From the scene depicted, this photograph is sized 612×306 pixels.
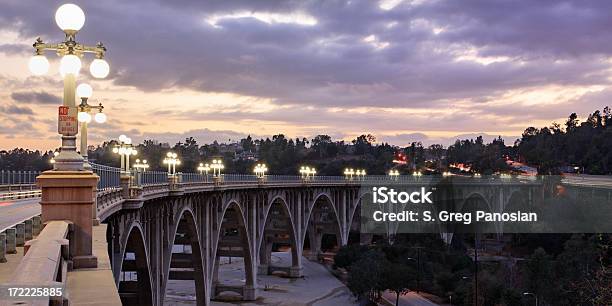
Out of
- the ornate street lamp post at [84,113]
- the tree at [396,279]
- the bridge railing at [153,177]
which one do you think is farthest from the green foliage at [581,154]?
the ornate street lamp post at [84,113]

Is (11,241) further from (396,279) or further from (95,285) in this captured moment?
(396,279)

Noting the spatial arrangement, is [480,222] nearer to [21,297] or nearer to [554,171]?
[554,171]

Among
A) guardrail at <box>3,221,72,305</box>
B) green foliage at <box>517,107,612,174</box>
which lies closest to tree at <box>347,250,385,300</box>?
guardrail at <box>3,221,72,305</box>

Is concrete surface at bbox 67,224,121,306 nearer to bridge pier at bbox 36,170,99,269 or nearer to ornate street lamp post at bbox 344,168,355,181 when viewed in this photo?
bridge pier at bbox 36,170,99,269

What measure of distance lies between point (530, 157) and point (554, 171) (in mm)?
35883

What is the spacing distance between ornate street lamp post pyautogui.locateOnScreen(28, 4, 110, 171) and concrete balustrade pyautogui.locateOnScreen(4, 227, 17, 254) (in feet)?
7.38

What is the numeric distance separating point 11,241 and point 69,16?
4.27m

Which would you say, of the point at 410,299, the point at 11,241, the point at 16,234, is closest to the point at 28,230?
the point at 16,234

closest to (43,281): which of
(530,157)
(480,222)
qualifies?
(480,222)

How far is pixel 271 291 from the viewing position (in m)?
73.2

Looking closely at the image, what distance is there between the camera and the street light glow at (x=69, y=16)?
9.80 m

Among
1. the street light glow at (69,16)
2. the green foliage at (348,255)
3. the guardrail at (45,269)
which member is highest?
the street light glow at (69,16)

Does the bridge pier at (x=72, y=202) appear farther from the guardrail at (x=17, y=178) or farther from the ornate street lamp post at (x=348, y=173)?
the ornate street lamp post at (x=348, y=173)

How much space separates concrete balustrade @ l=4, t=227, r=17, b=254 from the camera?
11.6 metres
